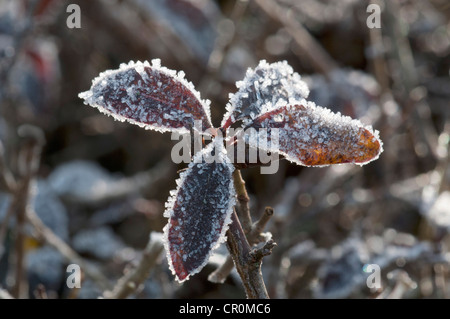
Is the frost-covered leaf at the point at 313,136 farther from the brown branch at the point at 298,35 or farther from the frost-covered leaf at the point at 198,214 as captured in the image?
the brown branch at the point at 298,35

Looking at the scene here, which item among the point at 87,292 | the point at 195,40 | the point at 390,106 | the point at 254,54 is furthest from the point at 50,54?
the point at 390,106

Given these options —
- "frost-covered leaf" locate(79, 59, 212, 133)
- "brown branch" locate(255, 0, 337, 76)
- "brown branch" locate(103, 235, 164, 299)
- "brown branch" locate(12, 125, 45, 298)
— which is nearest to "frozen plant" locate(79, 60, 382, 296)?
"frost-covered leaf" locate(79, 59, 212, 133)

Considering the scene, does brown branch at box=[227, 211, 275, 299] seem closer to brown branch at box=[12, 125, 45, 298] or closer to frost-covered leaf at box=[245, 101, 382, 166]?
frost-covered leaf at box=[245, 101, 382, 166]

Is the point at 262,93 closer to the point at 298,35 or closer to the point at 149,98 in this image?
the point at 149,98

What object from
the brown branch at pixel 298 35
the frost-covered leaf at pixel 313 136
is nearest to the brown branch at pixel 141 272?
the frost-covered leaf at pixel 313 136

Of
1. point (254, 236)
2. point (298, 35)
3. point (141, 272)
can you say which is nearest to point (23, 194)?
point (141, 272)
